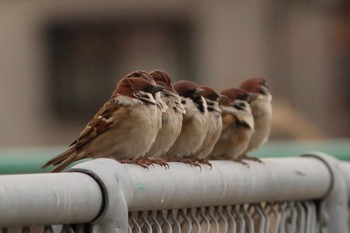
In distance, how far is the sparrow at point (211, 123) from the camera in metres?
5.53

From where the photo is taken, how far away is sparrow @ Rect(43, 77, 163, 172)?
4887 mm

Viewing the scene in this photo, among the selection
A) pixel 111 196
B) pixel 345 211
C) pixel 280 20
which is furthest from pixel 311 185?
pixel 280 20

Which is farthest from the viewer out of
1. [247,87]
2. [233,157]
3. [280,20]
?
[280,20]

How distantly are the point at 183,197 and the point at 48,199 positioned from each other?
0.79m

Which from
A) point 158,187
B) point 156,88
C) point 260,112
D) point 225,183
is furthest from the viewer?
point 260,112

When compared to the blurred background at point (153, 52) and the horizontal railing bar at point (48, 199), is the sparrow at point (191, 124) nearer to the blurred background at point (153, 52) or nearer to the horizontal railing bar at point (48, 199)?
the horizontal railing bar at point (48, 199)

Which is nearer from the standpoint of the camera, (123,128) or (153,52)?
(123,128)

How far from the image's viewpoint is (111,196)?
140 inches

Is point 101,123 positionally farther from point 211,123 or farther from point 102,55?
point 102,55

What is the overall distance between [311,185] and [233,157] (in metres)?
0.95

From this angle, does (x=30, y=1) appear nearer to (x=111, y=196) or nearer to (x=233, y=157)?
(x=233, y=157)

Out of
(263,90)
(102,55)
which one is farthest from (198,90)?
(102,55)

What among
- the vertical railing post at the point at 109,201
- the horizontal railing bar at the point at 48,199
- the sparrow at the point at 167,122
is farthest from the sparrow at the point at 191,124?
the horizontal railing bar at the point at 48,199

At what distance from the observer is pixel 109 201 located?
354 cm
